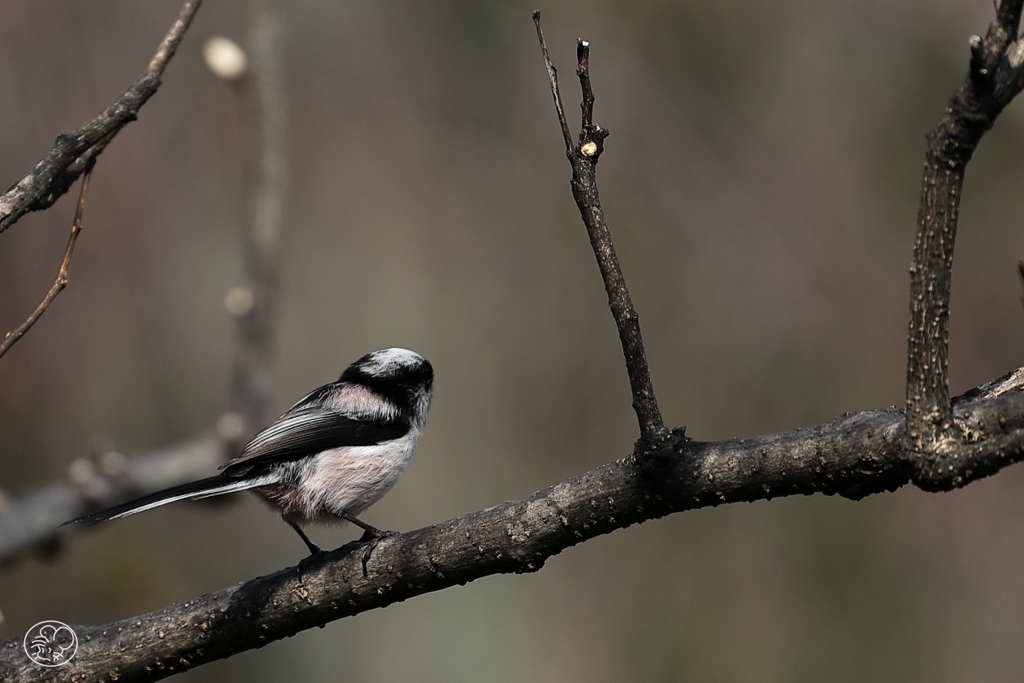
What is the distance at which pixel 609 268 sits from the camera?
2.08 meters

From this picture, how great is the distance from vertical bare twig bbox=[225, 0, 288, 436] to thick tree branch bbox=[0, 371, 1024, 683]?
2.35 meters

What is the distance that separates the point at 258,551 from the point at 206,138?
2.86 metres

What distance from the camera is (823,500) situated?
17.6 ft

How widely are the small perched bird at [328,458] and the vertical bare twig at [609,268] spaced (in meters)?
1.38

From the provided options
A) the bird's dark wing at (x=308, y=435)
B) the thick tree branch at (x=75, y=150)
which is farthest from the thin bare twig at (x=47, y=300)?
the bird's dark wing at (x=308, y=435)

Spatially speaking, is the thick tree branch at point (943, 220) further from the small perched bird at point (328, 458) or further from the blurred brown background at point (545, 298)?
the blurred brown background at point (545, 298)

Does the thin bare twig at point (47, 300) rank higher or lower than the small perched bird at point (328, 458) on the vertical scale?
higher

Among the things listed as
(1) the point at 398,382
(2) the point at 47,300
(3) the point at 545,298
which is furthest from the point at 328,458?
(3) the point at 545,298

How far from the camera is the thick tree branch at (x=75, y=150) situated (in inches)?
98.7

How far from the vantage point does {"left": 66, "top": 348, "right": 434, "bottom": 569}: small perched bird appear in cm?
337

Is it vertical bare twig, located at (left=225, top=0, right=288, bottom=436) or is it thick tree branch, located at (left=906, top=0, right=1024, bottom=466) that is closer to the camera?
thick tree branch, located at (left=906, top=0, right=1024, bottom=466)

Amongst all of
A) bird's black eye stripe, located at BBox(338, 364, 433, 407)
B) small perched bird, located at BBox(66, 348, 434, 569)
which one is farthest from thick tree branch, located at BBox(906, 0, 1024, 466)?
bird's black eye stripe, located at BBox(338, 364, 433, 407)

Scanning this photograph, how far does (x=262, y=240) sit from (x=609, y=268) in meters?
3.29
